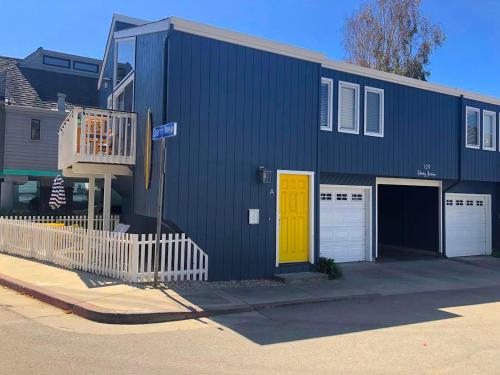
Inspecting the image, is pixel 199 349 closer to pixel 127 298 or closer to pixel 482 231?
pixel 127 298

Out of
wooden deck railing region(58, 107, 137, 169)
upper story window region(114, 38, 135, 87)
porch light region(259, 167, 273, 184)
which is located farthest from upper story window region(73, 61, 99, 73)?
porch light region(259, 167, 273, 184)

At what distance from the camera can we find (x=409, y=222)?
17.5 m

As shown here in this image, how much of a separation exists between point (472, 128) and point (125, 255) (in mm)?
12752

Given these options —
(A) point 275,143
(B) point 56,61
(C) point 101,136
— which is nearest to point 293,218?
(A) point 275,143

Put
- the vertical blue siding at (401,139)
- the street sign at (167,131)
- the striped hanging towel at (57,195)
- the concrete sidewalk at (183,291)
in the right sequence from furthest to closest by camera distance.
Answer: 1. the striped hanging towel at (57,195)
2. the vertical blue siding at (401,139)
3. the street sign at (167,131)
4. the concrete sidewalk at (183,291)

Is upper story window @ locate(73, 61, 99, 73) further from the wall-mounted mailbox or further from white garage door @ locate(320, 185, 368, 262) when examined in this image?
the wall-mounted mailbox

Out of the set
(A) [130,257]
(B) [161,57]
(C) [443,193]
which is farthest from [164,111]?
(C) [443,193]

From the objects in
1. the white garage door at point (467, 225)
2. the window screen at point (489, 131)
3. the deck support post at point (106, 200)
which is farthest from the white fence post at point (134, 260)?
the window screen at point (489, 131)

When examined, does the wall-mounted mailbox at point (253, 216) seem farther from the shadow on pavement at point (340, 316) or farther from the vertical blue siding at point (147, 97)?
the shadow on pavement at point (340, 316)

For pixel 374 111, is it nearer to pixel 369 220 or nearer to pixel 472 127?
pixel 369 220

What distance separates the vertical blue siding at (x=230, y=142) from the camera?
32.3 ft

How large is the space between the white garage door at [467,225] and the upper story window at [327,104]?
620 cm

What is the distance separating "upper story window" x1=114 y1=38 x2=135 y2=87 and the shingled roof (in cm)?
926

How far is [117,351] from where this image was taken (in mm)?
5594
